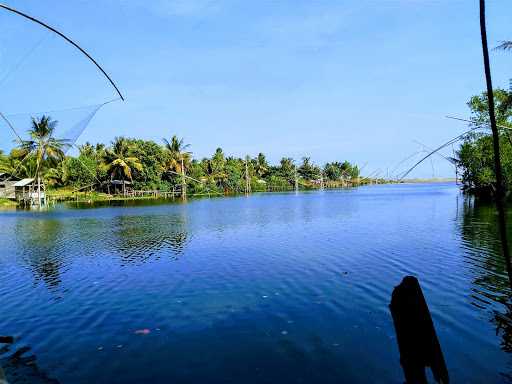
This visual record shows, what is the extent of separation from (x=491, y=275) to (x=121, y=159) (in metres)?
77.3

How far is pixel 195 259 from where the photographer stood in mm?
19141

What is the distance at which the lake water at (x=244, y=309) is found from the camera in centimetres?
777

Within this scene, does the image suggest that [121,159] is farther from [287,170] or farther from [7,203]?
[287,170]

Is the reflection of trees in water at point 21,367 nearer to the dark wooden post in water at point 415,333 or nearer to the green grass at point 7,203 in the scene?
the dark wooden post in water at point 415,333

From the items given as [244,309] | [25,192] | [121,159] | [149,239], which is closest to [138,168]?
[121,159]

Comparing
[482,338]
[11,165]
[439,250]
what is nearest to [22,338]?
[482,338]

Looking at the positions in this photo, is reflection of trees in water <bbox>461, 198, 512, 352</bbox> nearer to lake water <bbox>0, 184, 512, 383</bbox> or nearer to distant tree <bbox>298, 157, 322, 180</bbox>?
lake water <bbox>0, 184, 512, 383</bbox>

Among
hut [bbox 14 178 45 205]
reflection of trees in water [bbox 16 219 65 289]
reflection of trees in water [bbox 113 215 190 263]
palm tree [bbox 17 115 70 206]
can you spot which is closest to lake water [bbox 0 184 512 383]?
reflection of trees in water [bbox 16 219 65 289]

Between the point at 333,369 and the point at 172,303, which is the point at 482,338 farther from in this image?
the point at 172,303

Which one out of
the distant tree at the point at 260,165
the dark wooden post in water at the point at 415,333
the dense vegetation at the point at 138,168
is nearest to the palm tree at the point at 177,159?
the dense vegetation at the point at 138,168

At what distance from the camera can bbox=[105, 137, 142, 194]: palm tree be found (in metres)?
81.9

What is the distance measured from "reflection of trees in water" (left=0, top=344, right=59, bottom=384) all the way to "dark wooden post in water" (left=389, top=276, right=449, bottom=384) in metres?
6.45

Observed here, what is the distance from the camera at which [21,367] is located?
7.88 metres

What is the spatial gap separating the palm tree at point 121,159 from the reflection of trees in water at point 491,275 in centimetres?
7005
